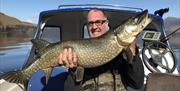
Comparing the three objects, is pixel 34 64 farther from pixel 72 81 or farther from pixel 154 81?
pixel 154 81

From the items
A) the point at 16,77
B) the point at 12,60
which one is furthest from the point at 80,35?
the point at 12,60

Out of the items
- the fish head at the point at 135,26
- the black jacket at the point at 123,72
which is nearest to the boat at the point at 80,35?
the black jacket at the point at 123,72

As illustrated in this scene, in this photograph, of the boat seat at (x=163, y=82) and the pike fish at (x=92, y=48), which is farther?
the boat seat at (x=163, y=82)

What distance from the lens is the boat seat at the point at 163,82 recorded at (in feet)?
17.7

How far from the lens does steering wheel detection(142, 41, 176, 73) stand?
6.88m

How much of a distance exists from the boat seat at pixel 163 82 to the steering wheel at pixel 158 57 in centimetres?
130

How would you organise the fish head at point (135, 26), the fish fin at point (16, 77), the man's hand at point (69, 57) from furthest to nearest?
the fish fin at point (16, 77) < the man's hand at point (69, 57) < the fish head at point (135, 26)

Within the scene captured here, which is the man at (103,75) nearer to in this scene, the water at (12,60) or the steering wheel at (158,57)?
the steering wheel at (158,57)

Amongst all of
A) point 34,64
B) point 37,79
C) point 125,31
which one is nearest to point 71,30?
point 37,79

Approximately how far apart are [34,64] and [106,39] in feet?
3.25

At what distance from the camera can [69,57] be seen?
5.14 m

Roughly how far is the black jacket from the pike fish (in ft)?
0.91

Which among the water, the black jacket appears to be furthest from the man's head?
the water

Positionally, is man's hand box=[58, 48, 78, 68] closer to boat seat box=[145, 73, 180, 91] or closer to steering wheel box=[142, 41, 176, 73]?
boat seat box=[145, 73, 180, 91]
